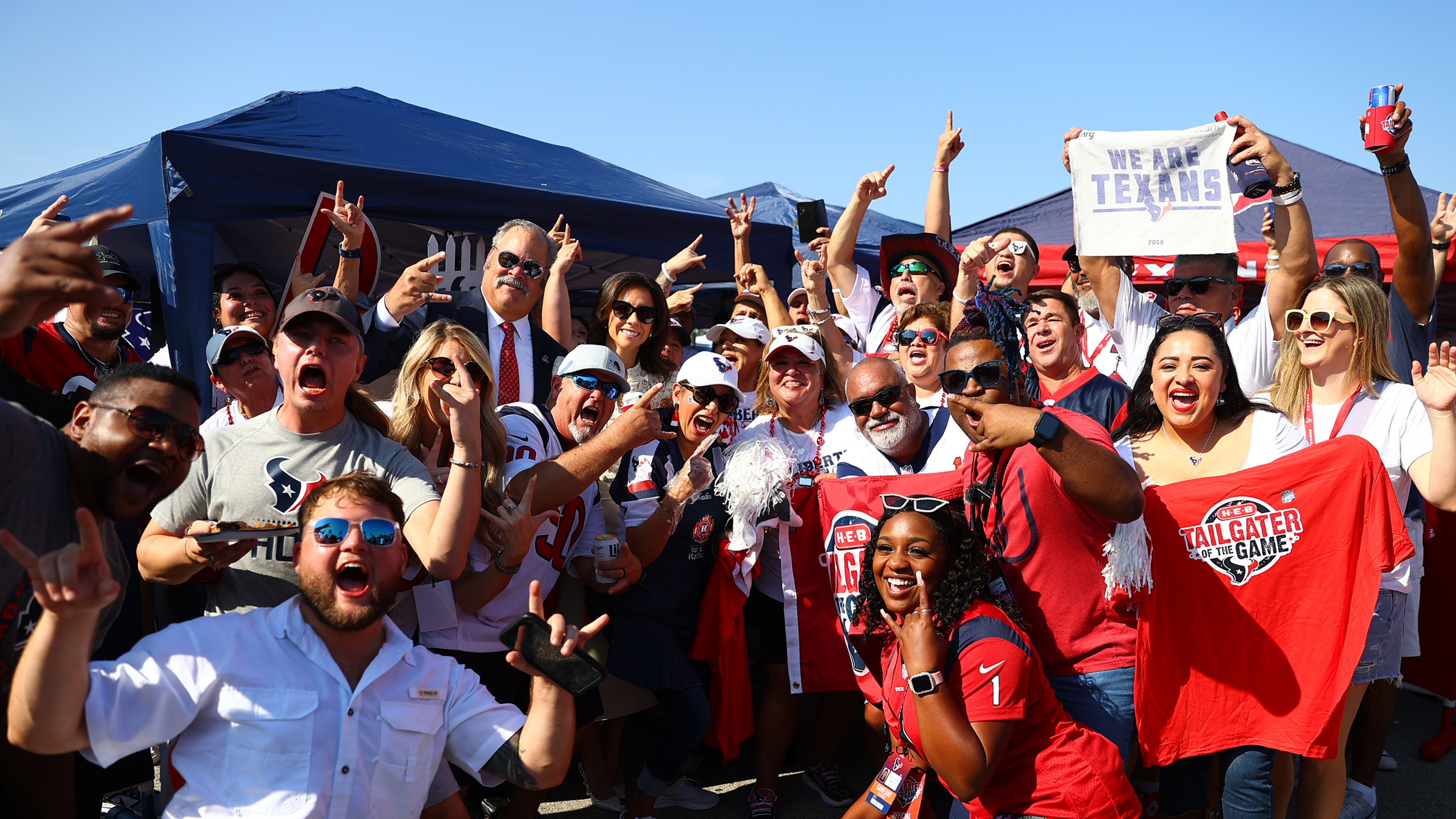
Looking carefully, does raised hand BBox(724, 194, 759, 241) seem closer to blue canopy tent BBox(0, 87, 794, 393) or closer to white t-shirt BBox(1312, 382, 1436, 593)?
blue canopy tent BBox(0, 87, 794, 393)

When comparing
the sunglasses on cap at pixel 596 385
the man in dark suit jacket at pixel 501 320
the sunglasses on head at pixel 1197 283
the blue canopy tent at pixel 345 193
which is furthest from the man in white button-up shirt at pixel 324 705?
the sunglasses on head at pixel 1197 283

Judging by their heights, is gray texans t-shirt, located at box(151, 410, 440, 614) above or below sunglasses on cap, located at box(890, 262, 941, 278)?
below

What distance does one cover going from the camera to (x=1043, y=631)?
290 centimetres

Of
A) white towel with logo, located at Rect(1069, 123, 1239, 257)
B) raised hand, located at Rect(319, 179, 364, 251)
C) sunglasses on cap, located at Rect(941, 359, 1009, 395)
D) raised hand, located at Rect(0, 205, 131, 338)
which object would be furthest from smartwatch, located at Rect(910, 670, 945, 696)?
raised hand, located at Rect(319, 179, 364, 251)

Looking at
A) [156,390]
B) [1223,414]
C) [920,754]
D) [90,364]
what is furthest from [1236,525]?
[90,364]

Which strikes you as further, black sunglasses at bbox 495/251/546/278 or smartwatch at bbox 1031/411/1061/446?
black sunglasses at bbox 495/251/546/278

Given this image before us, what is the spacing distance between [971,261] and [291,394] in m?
3.22

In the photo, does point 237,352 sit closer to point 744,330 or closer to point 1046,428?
point 744,330

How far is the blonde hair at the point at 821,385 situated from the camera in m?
4.45

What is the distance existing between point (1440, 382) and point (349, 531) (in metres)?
3.63

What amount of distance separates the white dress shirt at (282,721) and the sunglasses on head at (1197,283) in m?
3.99

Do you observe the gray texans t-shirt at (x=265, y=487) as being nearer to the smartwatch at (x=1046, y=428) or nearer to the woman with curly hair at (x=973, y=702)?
the woman with curly hair at (x=973, y=702)

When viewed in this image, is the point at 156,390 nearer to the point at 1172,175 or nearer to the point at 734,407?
the point at 734,407

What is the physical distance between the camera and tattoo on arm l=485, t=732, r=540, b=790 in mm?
2328
